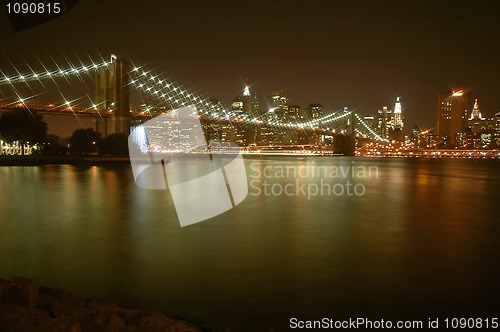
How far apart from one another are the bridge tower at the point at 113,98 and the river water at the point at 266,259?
25010 mm

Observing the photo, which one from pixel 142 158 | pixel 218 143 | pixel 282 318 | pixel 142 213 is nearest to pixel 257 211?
pixel 142 213

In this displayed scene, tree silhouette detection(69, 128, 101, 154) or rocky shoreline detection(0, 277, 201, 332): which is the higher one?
tree silhouette detection(69, 128, 101, 154)

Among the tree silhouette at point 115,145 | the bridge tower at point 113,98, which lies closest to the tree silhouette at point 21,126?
the tree silhouette at point 115,145

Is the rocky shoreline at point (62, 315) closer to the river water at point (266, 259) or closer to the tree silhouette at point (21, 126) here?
the river water at point (266, 259)

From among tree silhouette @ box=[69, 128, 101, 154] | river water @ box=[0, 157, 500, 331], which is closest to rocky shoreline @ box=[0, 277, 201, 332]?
river water @ box=[0, 157, 500, 331]

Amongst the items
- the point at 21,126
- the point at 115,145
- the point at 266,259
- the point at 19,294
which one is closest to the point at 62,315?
the point at 19,294

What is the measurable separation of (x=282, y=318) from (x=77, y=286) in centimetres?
194

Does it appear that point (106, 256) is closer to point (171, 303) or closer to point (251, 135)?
point (171, 303)

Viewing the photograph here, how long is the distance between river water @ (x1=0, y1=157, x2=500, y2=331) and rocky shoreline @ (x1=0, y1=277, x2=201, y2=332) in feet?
2.43

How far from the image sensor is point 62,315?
8.95 ft

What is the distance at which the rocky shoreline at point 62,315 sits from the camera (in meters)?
2.46

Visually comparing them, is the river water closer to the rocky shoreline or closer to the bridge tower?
the rocky shoreline

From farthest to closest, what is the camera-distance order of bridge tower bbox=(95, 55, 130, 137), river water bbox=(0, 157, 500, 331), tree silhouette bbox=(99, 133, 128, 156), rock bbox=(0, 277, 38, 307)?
bridge tower bbox=(95, 55, 130, 137)
tree silhouette bbox=(99, 133, 128, 156)
river water bbox=(0, 157, 500, 331)
rock bbox=(0, 277, 38, 307)

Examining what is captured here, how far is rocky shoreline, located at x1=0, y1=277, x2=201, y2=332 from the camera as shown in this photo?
2.46 metres
